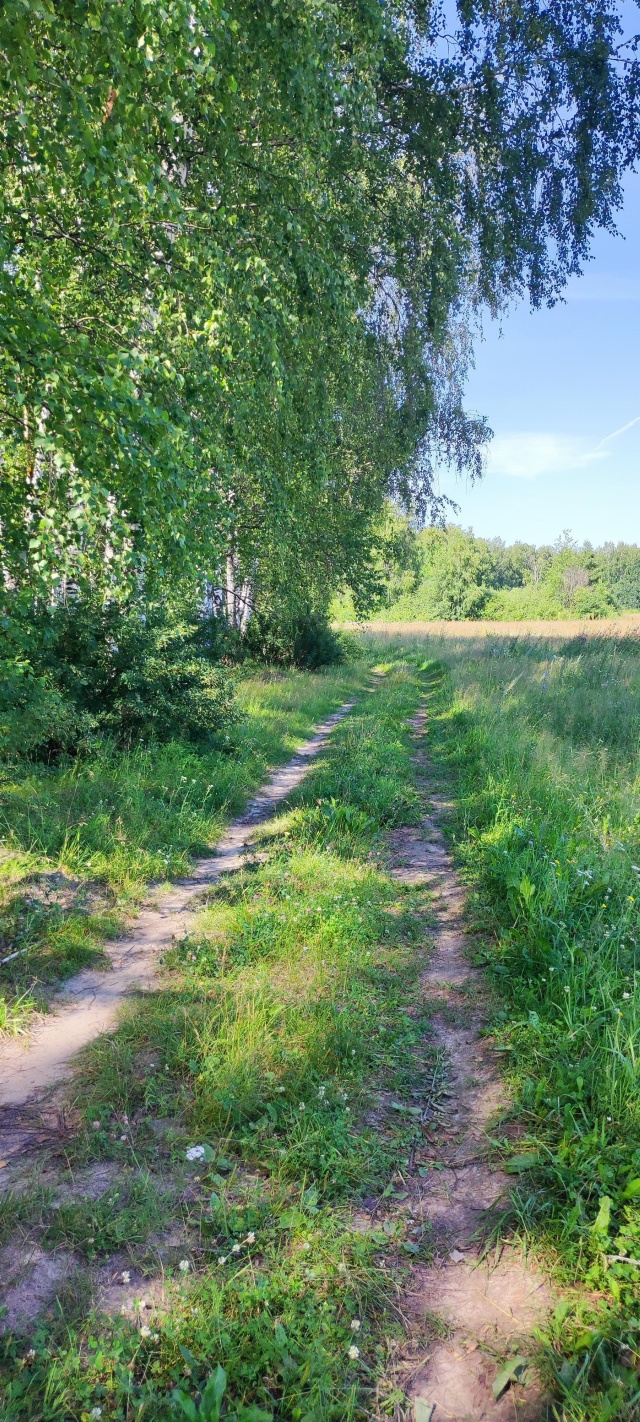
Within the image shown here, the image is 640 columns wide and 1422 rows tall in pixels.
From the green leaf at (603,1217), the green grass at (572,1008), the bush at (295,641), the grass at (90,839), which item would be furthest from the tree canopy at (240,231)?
the bush at (295,641)

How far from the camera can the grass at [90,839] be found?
4.48 meters

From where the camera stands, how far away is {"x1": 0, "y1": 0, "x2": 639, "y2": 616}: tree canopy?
4051 mm

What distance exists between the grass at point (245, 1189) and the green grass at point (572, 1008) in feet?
1.66

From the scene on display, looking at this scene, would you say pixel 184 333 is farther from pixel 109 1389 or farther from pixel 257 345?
pixel 109 1389

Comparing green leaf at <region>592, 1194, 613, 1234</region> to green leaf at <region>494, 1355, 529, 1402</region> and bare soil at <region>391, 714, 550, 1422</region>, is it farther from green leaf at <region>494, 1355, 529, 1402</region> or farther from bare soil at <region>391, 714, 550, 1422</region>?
green leaf at <region>494, 1355, 529, 1402</region>

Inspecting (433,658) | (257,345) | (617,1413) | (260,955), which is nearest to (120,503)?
(257,345)

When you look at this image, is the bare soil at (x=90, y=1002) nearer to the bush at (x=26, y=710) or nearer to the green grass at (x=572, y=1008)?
the bush at (x=26, y=710)

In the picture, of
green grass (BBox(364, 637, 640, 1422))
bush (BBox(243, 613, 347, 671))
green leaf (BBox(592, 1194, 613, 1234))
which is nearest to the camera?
green grass (BBox(364, 637, 640, 1422))

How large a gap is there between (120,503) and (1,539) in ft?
3.52

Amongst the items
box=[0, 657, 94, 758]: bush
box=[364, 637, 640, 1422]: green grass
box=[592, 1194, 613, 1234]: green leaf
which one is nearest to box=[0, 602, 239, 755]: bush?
box=[0, 657, 94, 758]: bush

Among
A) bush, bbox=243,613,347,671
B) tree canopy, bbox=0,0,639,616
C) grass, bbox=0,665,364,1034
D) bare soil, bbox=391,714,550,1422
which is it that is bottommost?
bare soil, bbox=391,714,550,1422

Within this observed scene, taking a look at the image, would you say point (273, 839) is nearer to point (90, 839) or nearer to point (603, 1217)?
point (90, 839)

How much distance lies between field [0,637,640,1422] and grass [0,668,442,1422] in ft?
0.03

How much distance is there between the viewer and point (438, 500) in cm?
1534
